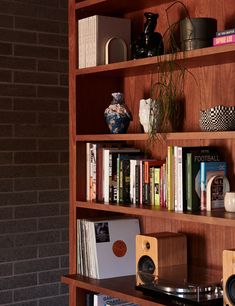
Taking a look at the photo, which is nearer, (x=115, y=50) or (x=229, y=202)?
(x=229, y=202)

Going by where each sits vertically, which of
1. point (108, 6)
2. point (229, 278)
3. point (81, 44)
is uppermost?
point (108, 6)

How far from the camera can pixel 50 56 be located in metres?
4.31

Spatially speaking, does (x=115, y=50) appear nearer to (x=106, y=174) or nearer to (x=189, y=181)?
(x=106, y=174)

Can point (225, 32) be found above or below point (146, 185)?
above

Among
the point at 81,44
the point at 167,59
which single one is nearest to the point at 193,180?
the point at 167,59

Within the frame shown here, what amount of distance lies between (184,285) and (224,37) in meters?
0.93

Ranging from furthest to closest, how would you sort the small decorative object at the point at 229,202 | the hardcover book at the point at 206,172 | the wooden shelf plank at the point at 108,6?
1. the wooden shelf plank at the point at 108,6
2. the hardcover book at the point at 206,172
3. the small decorative object at the point at 229,202

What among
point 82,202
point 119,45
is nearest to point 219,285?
point 82,202

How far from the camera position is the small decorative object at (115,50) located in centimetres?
300

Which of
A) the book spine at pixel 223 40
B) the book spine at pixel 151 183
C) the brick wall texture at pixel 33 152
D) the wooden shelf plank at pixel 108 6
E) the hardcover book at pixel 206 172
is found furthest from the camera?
the brick wall texture at pixel 33 152

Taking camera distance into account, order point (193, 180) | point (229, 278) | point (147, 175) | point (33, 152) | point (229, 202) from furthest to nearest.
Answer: point (33, 152)
point (147, 175)
point (193, 180)
point (229, 202)
point (229, 278)

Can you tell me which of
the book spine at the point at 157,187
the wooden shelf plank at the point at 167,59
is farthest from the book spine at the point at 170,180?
the wooden shelf plank at the point at 167,59

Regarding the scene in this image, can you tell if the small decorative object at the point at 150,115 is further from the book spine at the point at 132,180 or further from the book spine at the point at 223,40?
the book spine at the point at 223,40

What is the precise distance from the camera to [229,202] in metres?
2.54
